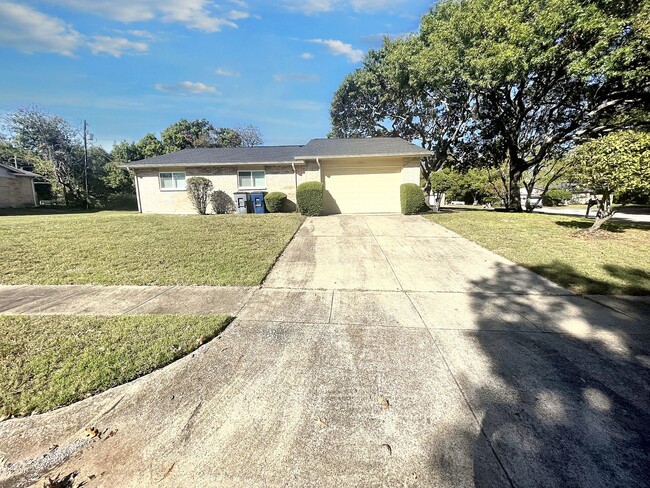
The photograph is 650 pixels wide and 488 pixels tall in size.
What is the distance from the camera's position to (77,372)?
2523mm

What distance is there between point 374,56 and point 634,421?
24558 mm

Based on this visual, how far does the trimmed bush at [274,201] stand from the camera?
13.9 m

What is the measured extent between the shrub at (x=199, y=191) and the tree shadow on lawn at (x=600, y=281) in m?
14.0

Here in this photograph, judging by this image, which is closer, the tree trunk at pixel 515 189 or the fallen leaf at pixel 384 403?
the fallen leaf at pixel 384 403

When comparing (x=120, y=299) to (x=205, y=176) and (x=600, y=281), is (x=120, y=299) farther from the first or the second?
(x=205, y=176)

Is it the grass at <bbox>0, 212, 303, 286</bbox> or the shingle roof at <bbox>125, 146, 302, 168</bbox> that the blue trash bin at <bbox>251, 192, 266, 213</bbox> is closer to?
the shingle roof at <bbox>125, 146, 302, 168</bbox>

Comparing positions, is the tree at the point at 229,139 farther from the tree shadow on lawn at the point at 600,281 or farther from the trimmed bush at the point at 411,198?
the tree shadow on lawn at the point at 600,281

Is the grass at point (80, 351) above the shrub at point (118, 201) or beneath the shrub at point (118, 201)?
beneath

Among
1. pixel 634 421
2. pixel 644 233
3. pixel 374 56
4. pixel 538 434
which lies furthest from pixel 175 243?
pixel 374 56

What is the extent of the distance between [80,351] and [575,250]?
29.5 ft

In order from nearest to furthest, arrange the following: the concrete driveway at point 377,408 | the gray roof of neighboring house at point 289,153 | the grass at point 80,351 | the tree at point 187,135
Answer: the concrete driveway at point 377,408
the grass at point 80,351
the gray roof of neighboring house at point 289,153
the tree at point 187,135

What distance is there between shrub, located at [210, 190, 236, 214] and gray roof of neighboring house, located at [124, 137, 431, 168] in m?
1.50

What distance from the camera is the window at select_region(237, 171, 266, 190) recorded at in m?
14.8

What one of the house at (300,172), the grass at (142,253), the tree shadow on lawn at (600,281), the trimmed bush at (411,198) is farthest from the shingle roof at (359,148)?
the tree shadow on lawn at (600,281)
